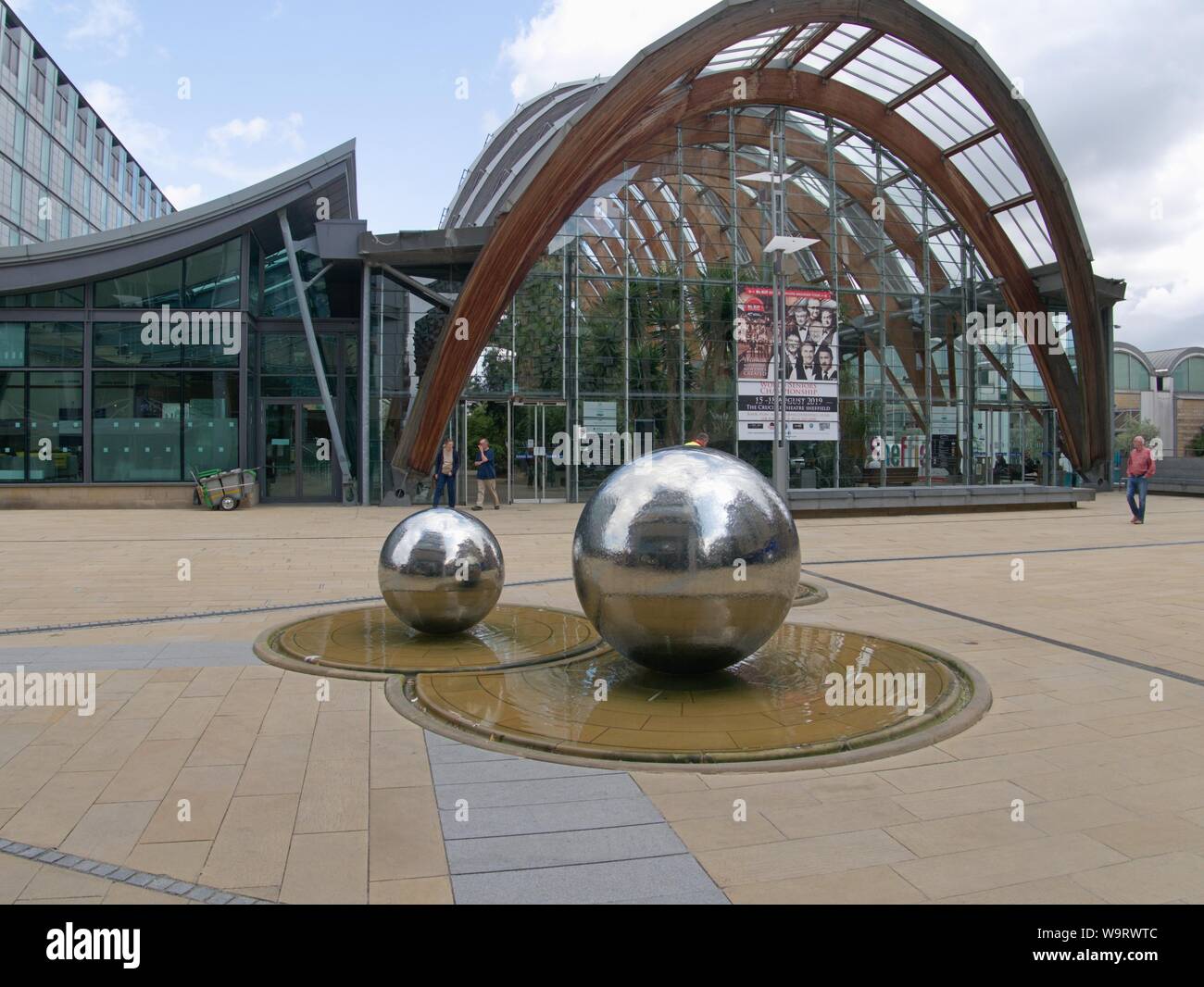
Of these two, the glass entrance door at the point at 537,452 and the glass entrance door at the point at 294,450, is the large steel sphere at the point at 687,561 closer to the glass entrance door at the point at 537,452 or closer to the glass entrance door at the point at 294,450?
the glass entrance door at the point at 537,452

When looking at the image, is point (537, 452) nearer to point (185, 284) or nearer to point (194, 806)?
point (185, 284)

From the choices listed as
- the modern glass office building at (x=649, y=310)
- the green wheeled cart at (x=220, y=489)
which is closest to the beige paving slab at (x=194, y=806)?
the modern glass office building at (x=649, y=310)

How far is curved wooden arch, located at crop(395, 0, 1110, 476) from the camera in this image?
77.9ft

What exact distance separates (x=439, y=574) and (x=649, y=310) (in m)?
21.5

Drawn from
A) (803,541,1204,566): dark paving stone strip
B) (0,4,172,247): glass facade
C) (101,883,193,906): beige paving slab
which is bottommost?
(101,883,193,906): beige paving slab

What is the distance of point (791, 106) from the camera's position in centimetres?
2984

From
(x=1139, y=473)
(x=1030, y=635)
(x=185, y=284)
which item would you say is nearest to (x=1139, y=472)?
(x=1139, y=473)

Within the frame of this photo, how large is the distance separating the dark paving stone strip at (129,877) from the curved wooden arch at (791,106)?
20.9m

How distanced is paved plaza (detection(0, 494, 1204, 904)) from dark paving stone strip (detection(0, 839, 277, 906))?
12mm

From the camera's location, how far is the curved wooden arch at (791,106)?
935 inches

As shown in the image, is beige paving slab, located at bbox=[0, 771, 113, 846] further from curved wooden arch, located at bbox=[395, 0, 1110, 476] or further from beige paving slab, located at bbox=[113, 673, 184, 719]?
curved wooden arch, located at bbox=[395, 0, 1110, 476]

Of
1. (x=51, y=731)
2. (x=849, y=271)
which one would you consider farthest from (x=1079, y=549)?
(x=849, y=271)

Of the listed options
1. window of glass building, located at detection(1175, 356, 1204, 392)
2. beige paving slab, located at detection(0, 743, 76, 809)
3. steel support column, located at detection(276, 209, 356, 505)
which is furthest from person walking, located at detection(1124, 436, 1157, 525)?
window of glass building, located at detection(1175, 356, 1204, 392)

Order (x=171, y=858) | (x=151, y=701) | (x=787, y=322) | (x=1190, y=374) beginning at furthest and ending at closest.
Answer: (x=1190, y=374) < (x=787, y=322) < (x=151, y=701) < (x=171, y=858)
